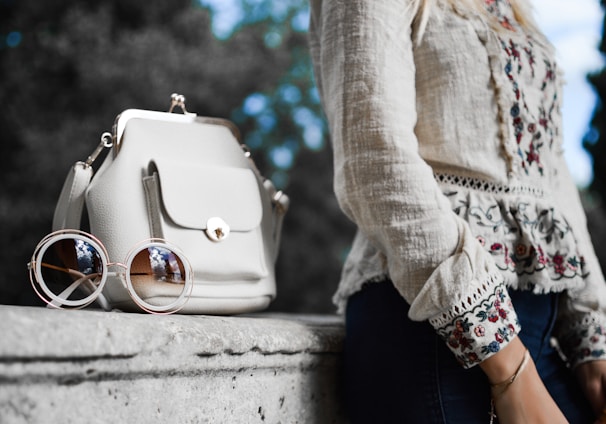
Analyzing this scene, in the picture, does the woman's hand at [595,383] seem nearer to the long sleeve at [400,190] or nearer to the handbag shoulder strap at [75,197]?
the long sleeve at [400,190]

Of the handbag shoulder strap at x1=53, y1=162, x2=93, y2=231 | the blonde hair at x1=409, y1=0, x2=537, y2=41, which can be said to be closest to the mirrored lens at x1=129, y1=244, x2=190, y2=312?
the handbag shoulder strap at x1=53, y1=162, x2=93, y2=231

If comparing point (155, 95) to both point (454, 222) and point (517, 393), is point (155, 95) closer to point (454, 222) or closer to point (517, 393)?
point (454, 222)

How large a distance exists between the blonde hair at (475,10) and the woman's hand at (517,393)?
474mm

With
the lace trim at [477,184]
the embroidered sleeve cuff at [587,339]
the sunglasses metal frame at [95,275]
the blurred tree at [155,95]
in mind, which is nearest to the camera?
the sunglasses metal frame at [95,275]

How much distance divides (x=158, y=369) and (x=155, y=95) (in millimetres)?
4648

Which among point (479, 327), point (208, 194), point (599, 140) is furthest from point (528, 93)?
point (599, 140)

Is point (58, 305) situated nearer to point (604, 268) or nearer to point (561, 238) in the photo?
point (561, 238)

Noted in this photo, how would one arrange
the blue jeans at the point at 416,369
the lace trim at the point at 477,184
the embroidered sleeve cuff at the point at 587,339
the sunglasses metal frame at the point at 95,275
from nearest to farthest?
the sunglasses metal frame at the point at 95,275
the blue jeans at the point at 416,369
the lace trim at the point at 477,184
the embroidered sleeve cuff at the point at 587,339

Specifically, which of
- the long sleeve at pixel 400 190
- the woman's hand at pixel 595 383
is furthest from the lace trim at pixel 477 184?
the woman's hand at pixel 595 383

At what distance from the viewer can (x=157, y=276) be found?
87cm

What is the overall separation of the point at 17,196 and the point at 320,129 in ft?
10.1

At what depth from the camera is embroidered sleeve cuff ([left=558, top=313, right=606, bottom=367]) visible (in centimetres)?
110

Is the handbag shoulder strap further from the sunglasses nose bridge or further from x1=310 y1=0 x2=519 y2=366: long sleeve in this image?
x1=310 y1=0 x2=519 y2=366: long sleeve

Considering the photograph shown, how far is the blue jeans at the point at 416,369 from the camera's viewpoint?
890 mm
